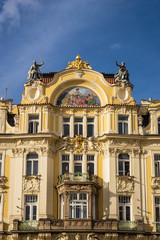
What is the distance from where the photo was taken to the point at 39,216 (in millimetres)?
41750

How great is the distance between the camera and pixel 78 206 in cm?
4141

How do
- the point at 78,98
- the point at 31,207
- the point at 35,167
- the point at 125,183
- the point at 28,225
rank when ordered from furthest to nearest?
the point at 78,98 → the point at 35,167 → the point at 125,183 → the point at 31,207 → the point at 28,225

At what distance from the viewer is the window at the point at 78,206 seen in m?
41.2

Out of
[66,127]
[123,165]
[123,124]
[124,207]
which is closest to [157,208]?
[124,207]

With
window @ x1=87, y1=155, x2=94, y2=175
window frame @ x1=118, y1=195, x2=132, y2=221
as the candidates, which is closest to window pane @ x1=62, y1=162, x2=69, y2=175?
window @ x1=87, y1=155, x2=94, y2=175

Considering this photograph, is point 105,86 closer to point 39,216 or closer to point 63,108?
point 63,108

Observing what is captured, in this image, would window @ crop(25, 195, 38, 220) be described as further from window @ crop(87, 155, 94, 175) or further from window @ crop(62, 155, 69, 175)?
window @ crop(87, 155, 94, 175)

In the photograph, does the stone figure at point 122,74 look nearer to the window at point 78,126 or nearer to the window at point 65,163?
the window at point 78,126

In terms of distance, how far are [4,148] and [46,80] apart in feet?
22.9

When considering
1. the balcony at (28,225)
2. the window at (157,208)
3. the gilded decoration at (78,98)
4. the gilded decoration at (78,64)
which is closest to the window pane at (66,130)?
the gilded decoration at (78,98)

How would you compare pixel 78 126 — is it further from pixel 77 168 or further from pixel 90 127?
pixel 77 168

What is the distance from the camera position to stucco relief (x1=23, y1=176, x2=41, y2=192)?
42656mm

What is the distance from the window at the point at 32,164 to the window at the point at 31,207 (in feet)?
6.54

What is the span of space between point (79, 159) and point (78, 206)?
4.52 m
